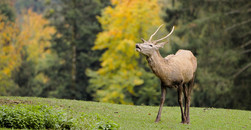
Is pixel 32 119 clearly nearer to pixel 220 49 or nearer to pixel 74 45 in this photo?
pixel 220 49

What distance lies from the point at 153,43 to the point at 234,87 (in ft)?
70.1

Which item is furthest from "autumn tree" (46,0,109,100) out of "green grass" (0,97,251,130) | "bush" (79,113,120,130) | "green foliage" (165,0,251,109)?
"bush" (79,113,120,130)

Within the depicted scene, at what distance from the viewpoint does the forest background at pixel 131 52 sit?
32438 millimetres

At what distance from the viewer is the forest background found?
32438 millimetres

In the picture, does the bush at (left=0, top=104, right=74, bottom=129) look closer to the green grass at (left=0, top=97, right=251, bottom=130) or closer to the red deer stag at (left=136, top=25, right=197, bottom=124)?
the green grass at (left=0, top=97, right=251, bottom=130)

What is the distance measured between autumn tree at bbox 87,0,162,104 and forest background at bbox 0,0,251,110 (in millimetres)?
84

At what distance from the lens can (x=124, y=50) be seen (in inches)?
1387

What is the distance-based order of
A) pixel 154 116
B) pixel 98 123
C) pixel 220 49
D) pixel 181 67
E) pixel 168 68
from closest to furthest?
1. pixel 98 123
2. pixel 168 68
3. pixel 181 67
4. pixel 154 116
5. pixel 220 49

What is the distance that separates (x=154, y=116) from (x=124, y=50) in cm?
2051

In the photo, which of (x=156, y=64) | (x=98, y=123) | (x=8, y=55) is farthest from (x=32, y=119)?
(x=8, y=55)

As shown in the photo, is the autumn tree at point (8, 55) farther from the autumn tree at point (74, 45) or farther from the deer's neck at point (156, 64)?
the deer's neck at point (156, 64)

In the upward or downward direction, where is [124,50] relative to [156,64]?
upward

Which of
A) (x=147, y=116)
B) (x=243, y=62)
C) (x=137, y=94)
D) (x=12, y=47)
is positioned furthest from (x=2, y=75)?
(x=147, y=116)

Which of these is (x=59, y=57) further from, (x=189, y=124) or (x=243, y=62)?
(x=189, y=124)
